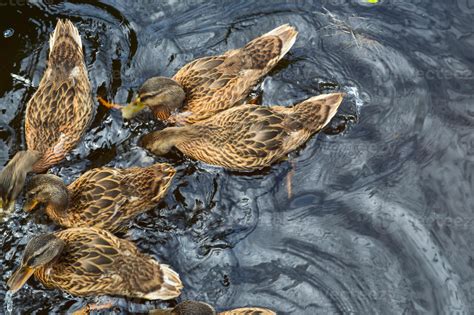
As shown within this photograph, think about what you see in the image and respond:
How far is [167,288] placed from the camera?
641 cm

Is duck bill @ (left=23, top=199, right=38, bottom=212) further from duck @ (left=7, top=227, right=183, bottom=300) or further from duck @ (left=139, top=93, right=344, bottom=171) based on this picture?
duck @ (left=139, top=93, right=344, bottom=171)

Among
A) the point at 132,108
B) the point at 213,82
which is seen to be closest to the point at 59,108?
the point at 132,108

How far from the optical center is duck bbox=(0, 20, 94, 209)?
708cm

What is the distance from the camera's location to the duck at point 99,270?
6320mm

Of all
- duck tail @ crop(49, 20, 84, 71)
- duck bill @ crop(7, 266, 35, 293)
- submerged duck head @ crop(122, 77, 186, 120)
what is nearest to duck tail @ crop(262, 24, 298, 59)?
submerged duck head @ crop(122, 77, 186, 120)

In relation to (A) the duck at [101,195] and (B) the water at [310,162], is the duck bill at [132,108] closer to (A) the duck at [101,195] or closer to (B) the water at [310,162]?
(B) the water at [310,162]

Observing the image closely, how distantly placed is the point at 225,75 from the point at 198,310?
2.65 meters

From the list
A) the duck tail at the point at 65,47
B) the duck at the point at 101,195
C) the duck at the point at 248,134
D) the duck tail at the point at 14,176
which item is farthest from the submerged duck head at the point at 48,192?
the duck tail at the point at 65,47

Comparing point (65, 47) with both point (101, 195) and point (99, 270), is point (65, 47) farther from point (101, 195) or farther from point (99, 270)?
point (99, 270)

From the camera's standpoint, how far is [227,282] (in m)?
6.74

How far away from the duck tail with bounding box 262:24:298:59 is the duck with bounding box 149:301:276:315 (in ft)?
9.50

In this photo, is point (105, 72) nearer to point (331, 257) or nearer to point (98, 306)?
point (98, 306)

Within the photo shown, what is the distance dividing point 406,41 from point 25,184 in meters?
4.47

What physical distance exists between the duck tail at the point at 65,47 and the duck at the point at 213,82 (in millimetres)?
550
